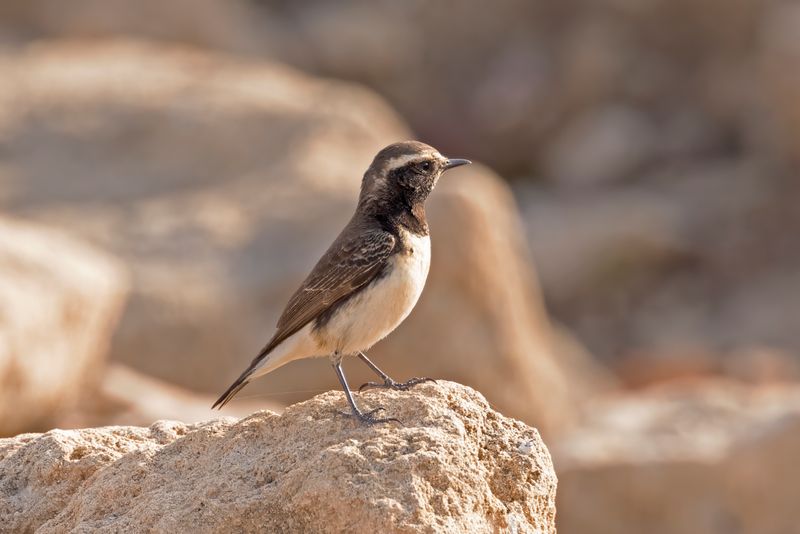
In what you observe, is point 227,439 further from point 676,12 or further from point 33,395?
point 676,12

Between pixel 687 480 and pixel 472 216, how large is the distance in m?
3.57

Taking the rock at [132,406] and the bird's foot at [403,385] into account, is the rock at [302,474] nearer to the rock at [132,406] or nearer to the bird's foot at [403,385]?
the bird's foot at [403,385]

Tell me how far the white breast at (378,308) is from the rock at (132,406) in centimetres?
412

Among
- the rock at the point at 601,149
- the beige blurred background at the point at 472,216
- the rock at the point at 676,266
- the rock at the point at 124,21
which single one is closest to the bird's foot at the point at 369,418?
the beige blurred background at the point at 472,216

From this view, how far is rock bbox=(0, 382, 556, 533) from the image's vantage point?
5711mm

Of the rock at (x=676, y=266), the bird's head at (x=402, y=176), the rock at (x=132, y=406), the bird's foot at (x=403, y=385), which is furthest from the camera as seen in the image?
the rock at (x=676, y=266)

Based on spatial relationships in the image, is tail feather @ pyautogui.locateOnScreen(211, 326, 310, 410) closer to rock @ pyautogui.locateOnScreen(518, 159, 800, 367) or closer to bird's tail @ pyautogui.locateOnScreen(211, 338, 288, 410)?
bird's tail @ pyautogui.locateOnScreen(211, 338, 288, 410)

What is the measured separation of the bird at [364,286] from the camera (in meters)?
7.98

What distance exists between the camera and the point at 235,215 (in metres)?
16.2

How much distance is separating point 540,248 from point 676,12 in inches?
307

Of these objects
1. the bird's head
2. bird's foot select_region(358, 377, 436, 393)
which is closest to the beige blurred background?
the bird's head

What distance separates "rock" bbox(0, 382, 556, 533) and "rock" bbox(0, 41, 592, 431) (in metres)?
6.27

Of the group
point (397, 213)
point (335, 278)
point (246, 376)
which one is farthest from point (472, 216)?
point (246, 376)

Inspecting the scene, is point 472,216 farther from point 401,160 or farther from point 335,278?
point 335,278
